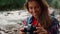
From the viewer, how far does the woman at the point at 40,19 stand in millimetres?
1401

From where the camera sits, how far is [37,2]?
1.40 metres

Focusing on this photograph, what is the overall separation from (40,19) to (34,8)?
97mm

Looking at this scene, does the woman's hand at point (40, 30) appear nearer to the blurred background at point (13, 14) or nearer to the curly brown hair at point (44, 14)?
the curly brown hair at point (44, 14)

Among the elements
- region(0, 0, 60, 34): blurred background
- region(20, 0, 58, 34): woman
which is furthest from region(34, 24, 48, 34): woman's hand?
region(0, 0, 60, 34): blurred background

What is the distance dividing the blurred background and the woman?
Result: 0.15ft

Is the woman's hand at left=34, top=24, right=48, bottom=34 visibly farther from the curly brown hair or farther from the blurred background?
the blurred background

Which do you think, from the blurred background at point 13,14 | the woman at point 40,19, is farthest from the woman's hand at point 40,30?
the blurred background at point 13,14

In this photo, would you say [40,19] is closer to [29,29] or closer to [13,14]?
[29,29]

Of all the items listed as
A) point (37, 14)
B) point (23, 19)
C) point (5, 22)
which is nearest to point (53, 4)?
point (37, 14)

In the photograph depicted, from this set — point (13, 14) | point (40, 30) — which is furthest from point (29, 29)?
point (13, 14)

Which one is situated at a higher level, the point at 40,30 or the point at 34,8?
the point at 34,8

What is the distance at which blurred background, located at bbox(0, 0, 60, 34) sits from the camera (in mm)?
1449

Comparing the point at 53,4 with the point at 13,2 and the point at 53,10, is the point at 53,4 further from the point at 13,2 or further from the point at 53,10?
the point at 13,2

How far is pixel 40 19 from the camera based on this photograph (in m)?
1.41
